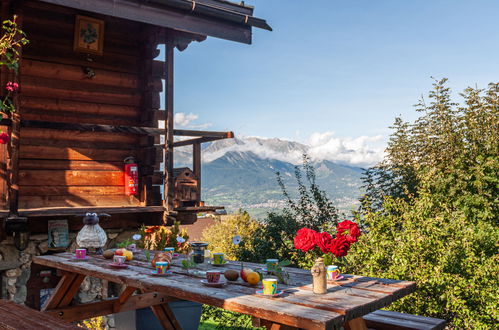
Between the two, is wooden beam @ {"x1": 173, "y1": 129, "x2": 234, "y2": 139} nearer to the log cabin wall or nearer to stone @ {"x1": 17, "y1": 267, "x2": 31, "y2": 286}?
the log cabin wall

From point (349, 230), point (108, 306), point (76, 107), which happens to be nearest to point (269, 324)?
point (349, 230)

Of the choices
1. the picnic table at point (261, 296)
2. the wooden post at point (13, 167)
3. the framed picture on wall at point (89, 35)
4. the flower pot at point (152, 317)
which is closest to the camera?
the picnic table at point (261, 296)

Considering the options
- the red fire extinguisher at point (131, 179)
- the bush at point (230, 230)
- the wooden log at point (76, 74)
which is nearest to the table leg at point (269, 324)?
the red fire extinguisher at point (131, 179)

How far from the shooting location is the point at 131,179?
28.1ft

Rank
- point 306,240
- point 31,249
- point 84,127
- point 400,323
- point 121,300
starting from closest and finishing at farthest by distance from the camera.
→ point 306,240, point 400,323, point 121,300, point 84,127, point 31,249

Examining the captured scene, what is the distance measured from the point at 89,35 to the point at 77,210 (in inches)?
115

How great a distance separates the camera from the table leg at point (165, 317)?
20.0ft

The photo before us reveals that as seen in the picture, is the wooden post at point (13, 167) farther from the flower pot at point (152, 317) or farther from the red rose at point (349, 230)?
the red rose at point (349, 230)

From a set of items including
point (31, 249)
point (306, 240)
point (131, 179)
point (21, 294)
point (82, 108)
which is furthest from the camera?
point (131, 179)

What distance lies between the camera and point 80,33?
26.9ft

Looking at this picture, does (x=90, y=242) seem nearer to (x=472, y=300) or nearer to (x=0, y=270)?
(x=0, y=270)

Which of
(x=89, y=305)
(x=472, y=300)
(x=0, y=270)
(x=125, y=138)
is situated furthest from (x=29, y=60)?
(x=472, y=300)

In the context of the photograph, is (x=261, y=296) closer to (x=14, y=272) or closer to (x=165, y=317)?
(x=165, y=317)

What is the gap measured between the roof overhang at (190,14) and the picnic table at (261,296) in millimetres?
3489
